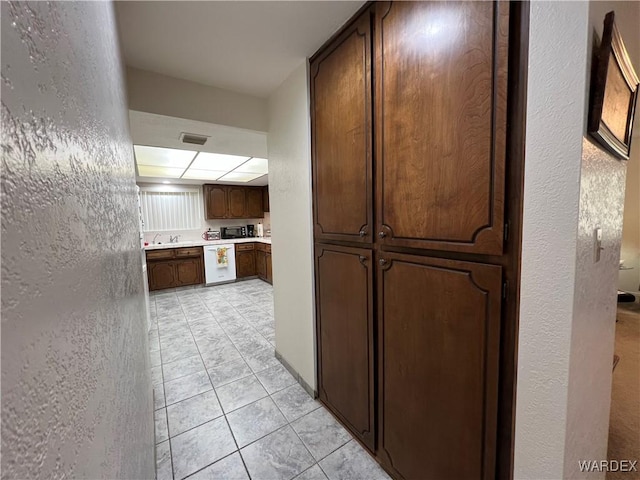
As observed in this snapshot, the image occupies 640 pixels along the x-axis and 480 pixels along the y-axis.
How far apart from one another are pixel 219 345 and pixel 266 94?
2562 millimetres

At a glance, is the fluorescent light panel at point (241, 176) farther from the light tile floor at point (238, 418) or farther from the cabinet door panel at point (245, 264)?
the light tile floor at point (238, 418)

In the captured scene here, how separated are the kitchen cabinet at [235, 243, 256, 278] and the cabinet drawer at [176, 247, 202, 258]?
75 centimetres

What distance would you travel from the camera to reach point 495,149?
88 cm

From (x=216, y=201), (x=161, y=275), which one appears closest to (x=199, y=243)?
(x=161, y=275)

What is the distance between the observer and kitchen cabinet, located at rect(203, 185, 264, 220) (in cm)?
556

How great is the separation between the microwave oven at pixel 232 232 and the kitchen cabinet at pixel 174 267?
0.83m

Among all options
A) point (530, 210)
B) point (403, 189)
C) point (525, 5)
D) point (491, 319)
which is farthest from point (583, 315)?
A: point (525, 5)

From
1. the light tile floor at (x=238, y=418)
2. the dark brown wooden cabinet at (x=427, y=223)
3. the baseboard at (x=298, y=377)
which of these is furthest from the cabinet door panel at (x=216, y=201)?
the dark brown wooden cabinet at (x=427, y=223)

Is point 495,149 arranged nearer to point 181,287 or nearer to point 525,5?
point 525,5

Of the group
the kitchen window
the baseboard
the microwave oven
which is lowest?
the baseboard

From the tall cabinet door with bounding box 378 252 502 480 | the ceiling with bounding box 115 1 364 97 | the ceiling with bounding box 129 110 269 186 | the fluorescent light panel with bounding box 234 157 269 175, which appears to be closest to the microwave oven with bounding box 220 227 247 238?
the fluorescent light panel with bounding box 234 157 269 175

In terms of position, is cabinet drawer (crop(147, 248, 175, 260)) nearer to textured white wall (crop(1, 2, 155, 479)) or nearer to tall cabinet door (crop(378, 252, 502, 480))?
tall cabinet door (crop(378, 252, 502, 480))

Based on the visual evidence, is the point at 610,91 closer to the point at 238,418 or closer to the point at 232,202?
the point at 238,418

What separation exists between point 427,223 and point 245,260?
202 inches
